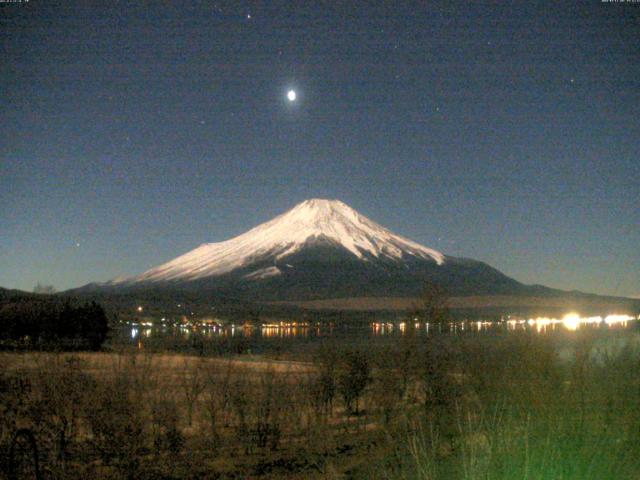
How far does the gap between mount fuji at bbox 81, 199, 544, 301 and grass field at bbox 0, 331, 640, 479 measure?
12765 cm

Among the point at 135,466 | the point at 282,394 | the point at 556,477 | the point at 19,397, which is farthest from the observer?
the point at 282,394

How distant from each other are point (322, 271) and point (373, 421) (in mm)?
154148

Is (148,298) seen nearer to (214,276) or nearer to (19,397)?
(214,276)

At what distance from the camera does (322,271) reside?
168m

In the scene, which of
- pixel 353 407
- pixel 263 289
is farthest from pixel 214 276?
pixel 353 407

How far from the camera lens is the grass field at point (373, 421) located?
4895mm

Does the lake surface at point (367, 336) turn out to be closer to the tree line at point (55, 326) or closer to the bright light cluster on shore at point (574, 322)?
the bright light cluster on shore at point (574, 322)

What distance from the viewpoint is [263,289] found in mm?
151625

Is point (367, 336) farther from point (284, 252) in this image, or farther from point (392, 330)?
point (284, 252)

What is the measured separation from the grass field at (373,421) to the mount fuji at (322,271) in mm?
127653

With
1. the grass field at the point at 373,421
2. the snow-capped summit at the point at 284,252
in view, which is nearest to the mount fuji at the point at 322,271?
the snow-capped summit at the point at 284,252

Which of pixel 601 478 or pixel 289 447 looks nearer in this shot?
pixel 601 478

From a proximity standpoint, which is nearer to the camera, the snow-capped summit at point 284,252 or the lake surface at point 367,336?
the lake surface at point 367,336

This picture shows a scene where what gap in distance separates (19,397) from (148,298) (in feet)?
366
